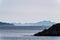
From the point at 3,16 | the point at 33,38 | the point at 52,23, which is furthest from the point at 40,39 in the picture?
the point at 3,16

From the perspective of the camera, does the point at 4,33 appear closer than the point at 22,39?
No

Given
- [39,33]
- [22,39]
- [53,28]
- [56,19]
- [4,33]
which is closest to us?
[56,19]

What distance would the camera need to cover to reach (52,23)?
5.90 meters

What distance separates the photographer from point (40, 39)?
733 cm

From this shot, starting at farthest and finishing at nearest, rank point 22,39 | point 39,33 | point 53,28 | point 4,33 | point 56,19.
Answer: point 4,33 → point 22,39 → point 39,33 → point 53,28 → point 56,19

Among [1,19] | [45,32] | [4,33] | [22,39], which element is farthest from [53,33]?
[4,33]

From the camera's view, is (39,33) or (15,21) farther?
(39,33)

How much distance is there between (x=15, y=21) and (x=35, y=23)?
443 mm

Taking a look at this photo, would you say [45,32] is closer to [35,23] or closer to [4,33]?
[35,23]

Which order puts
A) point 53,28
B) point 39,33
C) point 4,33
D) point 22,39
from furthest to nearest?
point 4,33
point 22,39
point 39,33
point 53,28

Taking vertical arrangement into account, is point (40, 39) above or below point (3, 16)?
below

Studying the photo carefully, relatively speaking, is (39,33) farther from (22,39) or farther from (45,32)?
(22,39)

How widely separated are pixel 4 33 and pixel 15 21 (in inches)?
159

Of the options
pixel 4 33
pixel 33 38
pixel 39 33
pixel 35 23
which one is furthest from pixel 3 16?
pixel 4 33
